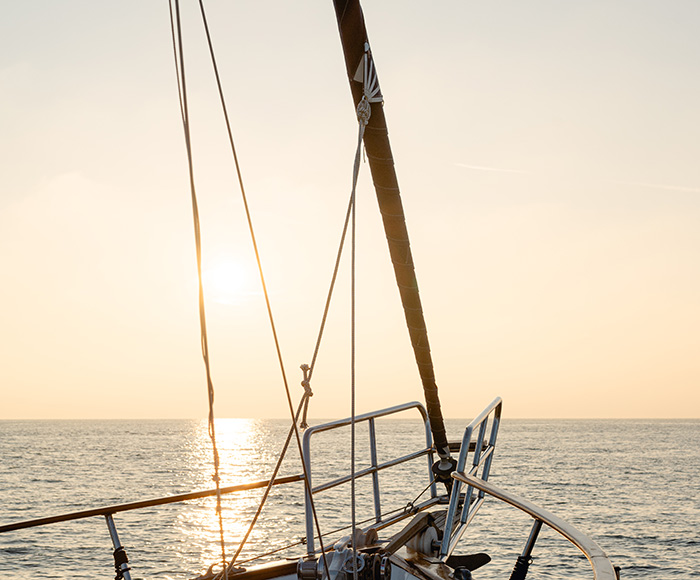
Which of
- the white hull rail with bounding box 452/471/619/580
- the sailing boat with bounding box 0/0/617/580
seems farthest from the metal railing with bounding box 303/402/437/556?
the white hull rail with bounding box 452/471/619/580

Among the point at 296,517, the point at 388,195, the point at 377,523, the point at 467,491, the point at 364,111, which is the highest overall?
the point at 364,111

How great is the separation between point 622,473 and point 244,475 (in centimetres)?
3346

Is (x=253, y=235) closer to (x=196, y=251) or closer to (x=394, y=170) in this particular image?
(x=196, y=251)

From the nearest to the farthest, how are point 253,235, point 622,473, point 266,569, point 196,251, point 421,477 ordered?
point 196,251 → point 253,235 → point 266,569 → point 421,477 → point 622,473

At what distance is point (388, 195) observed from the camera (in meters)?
5.70

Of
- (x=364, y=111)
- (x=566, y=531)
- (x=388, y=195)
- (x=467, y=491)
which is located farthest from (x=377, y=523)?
(x=364, y=111)

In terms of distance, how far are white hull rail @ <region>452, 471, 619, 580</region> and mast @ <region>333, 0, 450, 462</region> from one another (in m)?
2.32

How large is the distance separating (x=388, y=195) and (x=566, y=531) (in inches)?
118

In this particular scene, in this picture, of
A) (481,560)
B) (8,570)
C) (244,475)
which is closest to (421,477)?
(244,475)

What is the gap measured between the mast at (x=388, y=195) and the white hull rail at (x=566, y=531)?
91.3 inches

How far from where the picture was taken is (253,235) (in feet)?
11.9

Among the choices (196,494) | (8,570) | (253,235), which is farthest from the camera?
(8,570)

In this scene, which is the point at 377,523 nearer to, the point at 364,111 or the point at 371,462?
the point at 371,462

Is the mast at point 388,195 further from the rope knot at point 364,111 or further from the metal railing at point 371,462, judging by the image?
the metal railing at point 371,462
